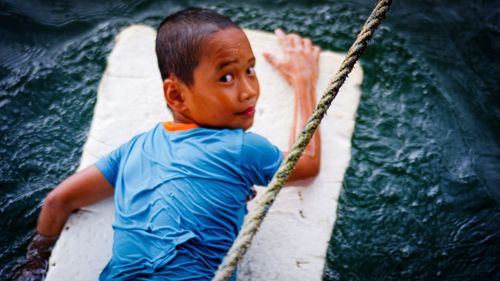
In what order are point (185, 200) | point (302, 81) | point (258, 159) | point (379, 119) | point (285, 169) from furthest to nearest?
point (379, 119) → point (302, 81) → point (258, 159) → point (185, 200) → point (285, 169)

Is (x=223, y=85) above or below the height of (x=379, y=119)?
above

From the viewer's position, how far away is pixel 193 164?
4.66 ft

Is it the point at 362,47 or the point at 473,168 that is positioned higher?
the point at 362,47

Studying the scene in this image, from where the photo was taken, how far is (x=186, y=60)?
1.44 metres

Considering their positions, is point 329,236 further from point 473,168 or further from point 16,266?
point 16,266

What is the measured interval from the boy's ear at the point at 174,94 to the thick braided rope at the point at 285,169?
46cm

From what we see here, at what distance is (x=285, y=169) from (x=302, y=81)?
97 centimetres

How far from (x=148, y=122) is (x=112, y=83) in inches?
11.8

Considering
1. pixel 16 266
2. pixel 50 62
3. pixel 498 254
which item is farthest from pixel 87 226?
pixel 498 254

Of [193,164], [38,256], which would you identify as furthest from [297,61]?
[38,256]

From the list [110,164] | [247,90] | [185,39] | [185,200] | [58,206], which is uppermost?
[185,39]

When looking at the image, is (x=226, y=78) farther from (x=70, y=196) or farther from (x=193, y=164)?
(x=70, y=196)

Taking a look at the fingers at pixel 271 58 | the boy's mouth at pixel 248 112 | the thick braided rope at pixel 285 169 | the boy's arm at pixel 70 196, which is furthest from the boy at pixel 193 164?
the fingers at pixel 271 58

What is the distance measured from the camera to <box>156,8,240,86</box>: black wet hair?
1419mm
